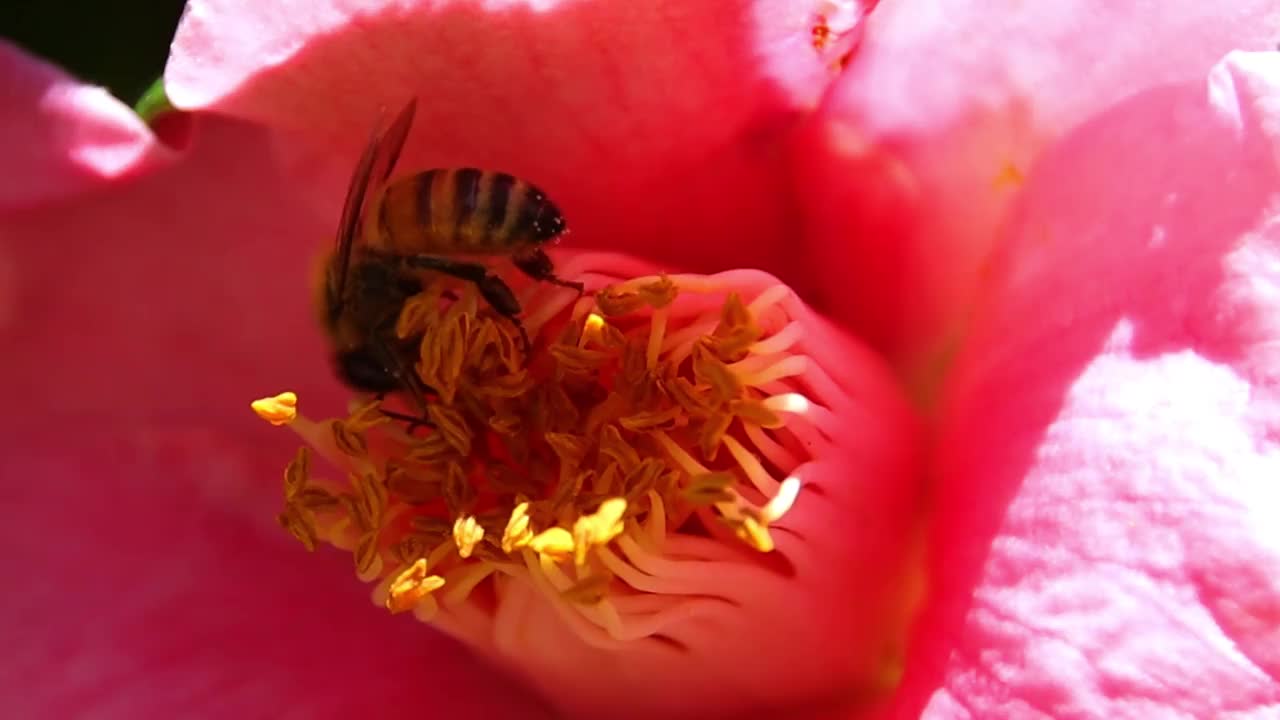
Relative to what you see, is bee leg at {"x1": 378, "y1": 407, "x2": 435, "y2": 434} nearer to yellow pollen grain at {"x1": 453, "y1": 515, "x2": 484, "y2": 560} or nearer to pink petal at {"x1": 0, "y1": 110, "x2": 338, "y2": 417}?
yellow pollen grain at {"x1": 453, "y1": 515, "x2": 484, "y2": 560}

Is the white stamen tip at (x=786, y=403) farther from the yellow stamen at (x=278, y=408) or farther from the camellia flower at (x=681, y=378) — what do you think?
the yellow stamen at (x=278, y=408)

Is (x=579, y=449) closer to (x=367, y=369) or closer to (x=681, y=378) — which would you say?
(x=681, y=378)

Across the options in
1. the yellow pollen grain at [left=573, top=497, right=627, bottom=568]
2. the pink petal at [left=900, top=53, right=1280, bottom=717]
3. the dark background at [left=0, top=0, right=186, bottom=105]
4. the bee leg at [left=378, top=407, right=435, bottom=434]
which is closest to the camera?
the pink petal at [left=900, top=53, right=1280, bottom=717]

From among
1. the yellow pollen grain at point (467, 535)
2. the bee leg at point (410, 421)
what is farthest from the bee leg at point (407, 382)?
the yellow pollen grain at point (467, 535)

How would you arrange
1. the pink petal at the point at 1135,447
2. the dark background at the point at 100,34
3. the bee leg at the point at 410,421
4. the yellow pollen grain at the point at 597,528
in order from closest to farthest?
the pink petal at the point at 1135,447, the yellow pollen grain at the point at 597,528, the bee leg at the point at 410,421, the dark background at the point at 100,34

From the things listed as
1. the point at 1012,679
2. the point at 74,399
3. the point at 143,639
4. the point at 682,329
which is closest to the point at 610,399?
the point at 682,329

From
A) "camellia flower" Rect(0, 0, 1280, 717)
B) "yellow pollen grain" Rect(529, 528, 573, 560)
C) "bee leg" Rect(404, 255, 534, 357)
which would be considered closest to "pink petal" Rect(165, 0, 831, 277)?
"camellia flower" Rect(0, 0, 1280, 717)
